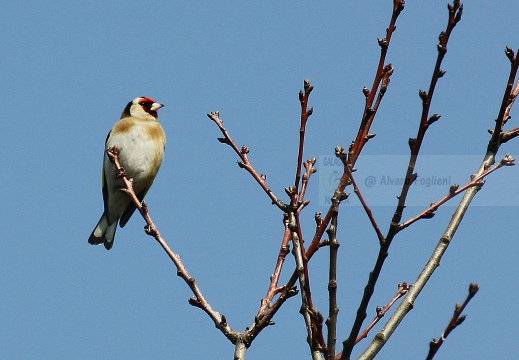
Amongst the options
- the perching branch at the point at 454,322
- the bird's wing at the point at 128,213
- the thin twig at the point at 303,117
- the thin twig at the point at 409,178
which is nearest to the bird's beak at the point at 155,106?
the bird's wing at the point at 128,213

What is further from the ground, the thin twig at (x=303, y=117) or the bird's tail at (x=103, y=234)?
the bird's tail at (x=103, y=234)

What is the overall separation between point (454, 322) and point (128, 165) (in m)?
5.33

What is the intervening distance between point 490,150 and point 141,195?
17.3ft

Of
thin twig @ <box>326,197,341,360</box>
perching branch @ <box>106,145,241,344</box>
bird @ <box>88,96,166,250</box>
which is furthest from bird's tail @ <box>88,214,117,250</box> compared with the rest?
thin twig @ <box>326,197,341,360</box>

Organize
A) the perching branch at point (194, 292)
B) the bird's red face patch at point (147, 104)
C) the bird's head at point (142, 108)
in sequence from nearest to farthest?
the perching branch at point (194, 292)
the bird's head at point (142, 108)
the bird's red face patch at point (147, 104)

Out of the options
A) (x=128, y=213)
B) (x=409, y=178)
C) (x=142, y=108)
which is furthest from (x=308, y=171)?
(x=142, y=108)

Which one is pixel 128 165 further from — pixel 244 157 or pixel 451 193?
pixel 451 193

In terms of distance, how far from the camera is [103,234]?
287 inches

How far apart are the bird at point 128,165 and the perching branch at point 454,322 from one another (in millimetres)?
5242

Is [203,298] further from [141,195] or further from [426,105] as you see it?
[141,195]

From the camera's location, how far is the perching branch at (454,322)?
185 cm

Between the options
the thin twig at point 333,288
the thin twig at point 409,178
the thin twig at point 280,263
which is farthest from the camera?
the thin twig at point 280,263

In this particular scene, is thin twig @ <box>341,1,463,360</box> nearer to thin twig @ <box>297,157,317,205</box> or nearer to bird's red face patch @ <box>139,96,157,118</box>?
thin twig @ <box>297,157,317,205</box>

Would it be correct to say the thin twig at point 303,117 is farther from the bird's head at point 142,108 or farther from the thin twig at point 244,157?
the bird's head at point 142,108
